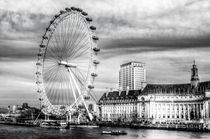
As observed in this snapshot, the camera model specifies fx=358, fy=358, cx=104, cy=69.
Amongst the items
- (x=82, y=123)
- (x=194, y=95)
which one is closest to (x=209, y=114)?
(x=194, y=95)

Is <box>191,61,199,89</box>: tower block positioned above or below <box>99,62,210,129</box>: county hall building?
above

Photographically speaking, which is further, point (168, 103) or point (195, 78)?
point (168, 103)

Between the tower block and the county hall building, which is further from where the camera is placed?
the tower block

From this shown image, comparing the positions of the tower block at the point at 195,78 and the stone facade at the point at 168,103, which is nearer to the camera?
the stone facade at the point at 168,103

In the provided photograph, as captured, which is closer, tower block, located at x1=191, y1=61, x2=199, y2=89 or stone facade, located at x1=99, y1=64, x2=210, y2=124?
stone facade, located at x1=99, y1=64, x2=210, y2=124

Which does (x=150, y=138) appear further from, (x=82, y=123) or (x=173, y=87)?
(x=173, y=87)

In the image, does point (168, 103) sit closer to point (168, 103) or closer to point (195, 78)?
point (168, 103)

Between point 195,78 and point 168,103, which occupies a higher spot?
point 195,78

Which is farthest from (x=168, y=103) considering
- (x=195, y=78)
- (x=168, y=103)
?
(x=195, y=78)

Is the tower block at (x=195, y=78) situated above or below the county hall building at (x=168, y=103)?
above
